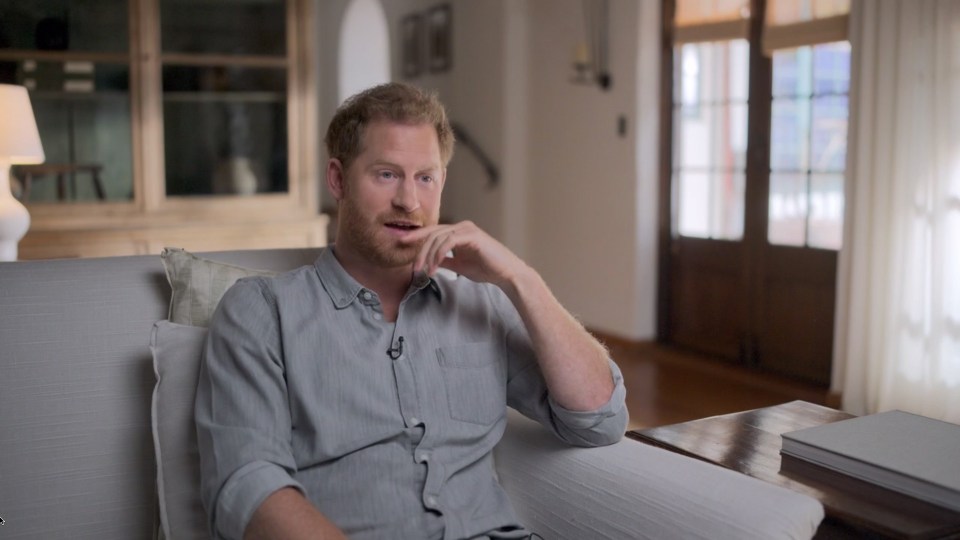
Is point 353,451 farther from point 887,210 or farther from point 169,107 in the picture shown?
point 169,107

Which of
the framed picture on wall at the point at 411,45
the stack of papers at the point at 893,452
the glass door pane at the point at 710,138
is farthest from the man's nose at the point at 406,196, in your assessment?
the framed picture on wall at the point at 411,45

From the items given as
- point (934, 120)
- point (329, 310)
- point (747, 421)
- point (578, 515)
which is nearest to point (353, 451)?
point (329, 310)

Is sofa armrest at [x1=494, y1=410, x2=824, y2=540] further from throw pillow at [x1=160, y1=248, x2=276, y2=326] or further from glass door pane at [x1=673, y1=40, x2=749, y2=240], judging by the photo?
glass door pane at [x1=673, y1=40, x2=749, y2=240]

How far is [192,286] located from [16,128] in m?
1.52

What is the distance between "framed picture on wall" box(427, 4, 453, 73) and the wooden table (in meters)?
5.32

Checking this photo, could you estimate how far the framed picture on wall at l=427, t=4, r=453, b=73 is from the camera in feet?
22.2

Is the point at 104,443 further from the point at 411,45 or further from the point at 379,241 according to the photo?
the point at 411,45

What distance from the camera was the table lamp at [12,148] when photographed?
2.76 meters

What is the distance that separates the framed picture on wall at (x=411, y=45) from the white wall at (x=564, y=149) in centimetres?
52

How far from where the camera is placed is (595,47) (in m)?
5.34

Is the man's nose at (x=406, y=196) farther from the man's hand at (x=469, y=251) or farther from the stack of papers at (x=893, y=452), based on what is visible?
the stack of papers at (x=893, y=452)

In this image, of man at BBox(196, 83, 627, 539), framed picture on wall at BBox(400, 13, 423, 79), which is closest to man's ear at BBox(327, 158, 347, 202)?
man at BBox(196, 83, 627, 539)

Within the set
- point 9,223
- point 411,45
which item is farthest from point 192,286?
point 411,45

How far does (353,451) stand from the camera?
1463mm
